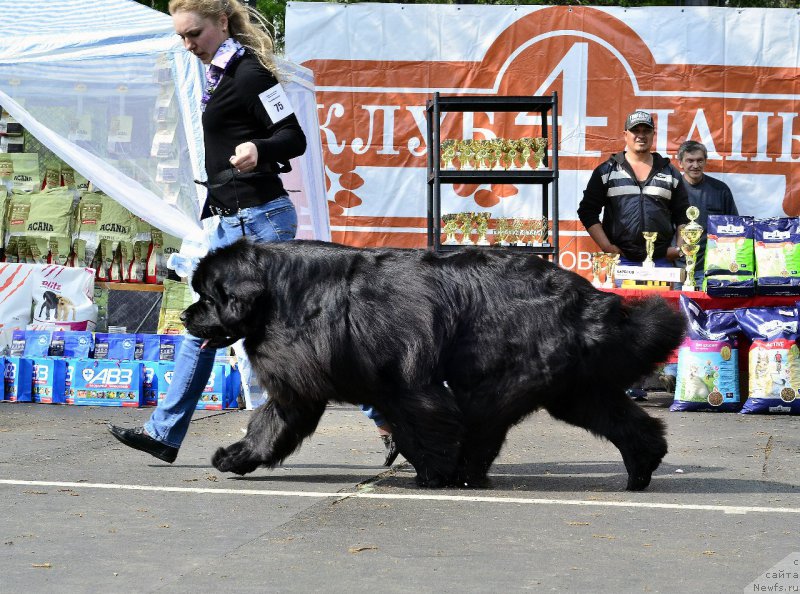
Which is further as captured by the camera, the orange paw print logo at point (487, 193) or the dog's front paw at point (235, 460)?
the orange paw print logo at point (487, 193)

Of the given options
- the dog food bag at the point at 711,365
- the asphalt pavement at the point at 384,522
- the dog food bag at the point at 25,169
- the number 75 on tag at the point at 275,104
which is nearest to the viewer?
the asphalt pavement at the point at 384,522

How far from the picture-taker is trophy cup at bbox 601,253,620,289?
26.9 feet

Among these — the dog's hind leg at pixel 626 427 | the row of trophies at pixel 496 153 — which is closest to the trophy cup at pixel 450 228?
the row of trophies at pixel 496 153

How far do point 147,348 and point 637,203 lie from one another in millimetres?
3474

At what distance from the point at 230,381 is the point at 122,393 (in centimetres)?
72

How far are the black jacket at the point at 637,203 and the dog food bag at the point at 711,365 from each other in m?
0.84

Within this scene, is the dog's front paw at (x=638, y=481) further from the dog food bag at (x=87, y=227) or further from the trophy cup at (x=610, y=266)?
the dog food bag at (x=87, y=227)

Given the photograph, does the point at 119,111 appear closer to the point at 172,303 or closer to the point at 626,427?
the point at 172,303

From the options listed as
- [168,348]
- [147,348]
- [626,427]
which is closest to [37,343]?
[147,348]

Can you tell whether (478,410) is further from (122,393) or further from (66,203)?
(66,203)

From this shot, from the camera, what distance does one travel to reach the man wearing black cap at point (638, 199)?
8430mm

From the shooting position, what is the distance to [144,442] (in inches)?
197

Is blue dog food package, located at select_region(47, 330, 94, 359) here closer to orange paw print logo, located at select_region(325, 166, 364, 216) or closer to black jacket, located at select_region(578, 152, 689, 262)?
orange paw print logo, located at select_region(325, 166, 364, 216)

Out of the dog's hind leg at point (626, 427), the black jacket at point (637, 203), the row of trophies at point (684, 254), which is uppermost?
the black jacket at point (637, 203)
